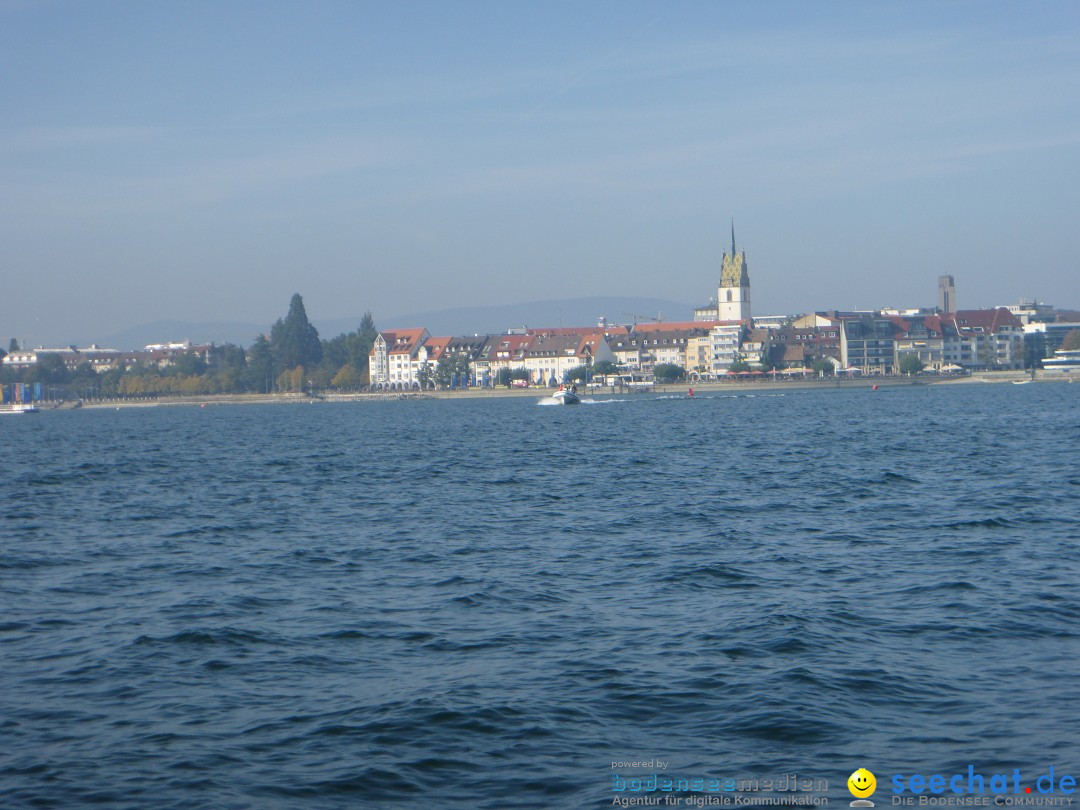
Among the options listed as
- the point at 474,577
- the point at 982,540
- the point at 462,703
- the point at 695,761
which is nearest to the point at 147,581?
the point at 474,577

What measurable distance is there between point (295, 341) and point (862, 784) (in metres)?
184

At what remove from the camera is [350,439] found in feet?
202

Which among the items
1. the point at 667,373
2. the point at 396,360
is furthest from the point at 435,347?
the point at 667,373

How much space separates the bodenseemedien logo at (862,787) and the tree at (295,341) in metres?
182

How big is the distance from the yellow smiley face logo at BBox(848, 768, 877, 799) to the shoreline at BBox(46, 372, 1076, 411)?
435 ft

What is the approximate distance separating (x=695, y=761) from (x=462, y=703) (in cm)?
234

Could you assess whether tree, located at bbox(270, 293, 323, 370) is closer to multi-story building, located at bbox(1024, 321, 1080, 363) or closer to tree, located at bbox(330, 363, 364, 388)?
tree, located at bbox(330, 363, 364, 388)

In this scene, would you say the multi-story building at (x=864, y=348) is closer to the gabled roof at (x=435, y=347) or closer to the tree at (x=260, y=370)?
the gabled roof at (x=435, y=347)

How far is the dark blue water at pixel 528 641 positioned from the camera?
8719 millimetres

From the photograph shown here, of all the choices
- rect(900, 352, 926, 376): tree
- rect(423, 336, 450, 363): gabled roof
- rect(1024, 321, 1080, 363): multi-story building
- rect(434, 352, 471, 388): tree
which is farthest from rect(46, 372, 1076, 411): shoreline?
rect(1024, 321, 1080, 363): multi-story building

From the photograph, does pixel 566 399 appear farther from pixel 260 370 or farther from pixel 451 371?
pixel 260 370

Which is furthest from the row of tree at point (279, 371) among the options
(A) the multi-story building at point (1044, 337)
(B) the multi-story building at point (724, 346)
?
(A) the multi-story building at point (1044, 337)

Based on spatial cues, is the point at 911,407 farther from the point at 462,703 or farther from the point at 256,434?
the point at 462,703

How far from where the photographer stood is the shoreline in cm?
14088
